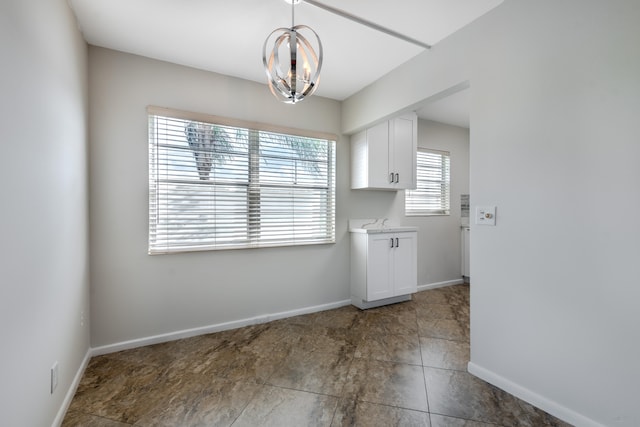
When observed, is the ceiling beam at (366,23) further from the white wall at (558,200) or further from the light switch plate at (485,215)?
Result: the light switch plate at (485,215)

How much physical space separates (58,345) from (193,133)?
6.38ft

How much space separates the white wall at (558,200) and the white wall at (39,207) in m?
2.58

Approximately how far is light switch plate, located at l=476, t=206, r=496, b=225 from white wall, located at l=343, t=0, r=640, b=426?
0.04m

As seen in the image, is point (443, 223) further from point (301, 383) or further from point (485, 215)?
point (301, 383)

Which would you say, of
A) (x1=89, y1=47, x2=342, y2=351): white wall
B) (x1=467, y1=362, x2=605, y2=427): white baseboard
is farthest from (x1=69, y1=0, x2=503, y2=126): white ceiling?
(x1=467, y1=362, x2=605, y2=427): white baseboard

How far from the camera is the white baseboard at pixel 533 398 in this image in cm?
158

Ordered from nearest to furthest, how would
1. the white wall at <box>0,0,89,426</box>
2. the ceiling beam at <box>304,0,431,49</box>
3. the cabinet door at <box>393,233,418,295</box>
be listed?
the white wall at <box>0,0,89,426</box> < the ceiling beam at <box>304,0,431,49</box> < the cabinet door at <box>393,233,418,295</box>

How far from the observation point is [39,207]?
1.42 metres

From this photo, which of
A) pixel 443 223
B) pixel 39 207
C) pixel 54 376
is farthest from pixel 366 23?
pixel 443 223

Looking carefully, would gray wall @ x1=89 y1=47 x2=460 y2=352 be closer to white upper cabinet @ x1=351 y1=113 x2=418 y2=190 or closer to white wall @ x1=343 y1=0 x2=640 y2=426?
white upper cabinet @ x1=351 y1=113 x2=418 y2=190

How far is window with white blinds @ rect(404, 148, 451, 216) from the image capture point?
4.47m

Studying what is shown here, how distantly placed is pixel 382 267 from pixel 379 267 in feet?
0.16

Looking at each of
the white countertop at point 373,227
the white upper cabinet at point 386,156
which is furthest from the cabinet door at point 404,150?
the white countertop at point 373,227

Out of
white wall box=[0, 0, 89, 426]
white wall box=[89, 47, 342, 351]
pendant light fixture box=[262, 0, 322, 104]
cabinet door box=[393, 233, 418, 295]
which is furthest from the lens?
cabinet door box=[393, 233, 418, 295]
